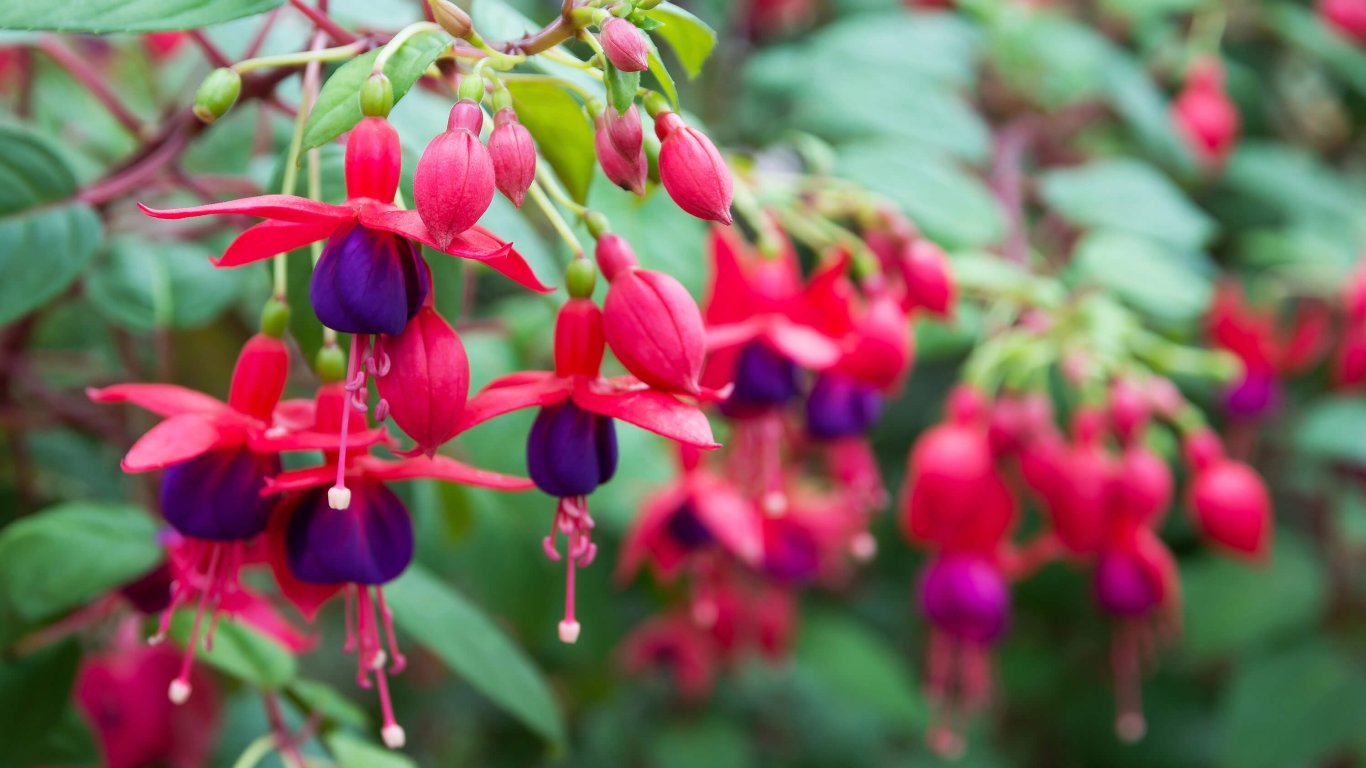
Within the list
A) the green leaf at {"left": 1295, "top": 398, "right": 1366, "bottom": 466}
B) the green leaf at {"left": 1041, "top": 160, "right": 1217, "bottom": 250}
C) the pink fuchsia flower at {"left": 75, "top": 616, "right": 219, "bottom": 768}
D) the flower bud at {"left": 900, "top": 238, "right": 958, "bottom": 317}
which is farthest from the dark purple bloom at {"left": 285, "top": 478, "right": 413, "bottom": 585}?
the green leaf at {"left": 1295, "top": 398, "right": 1366, "bottom": 466}

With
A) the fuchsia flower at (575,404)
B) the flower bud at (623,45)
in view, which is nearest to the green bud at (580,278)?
the fuchsia flower at (575,404)

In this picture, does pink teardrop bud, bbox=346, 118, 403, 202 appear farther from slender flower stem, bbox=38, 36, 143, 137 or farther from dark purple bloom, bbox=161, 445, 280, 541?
slender flower stem, bbox=38, 36, 143, 137

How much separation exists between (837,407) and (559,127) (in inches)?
15.9

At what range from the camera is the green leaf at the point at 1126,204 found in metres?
1.39

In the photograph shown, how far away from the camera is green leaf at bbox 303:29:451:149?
0.50m

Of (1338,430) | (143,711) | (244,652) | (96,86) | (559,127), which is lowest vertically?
(1338,430)

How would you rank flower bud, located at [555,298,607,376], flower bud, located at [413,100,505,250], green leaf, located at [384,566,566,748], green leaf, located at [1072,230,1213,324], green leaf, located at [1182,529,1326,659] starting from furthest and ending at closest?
green leaf, located at [1182,529,1326,659], green leaf, located at [1072,230,1213,324], green leaf, located at [384,566,566,748], flower bud, located at [555,298,607,376], flower bud, located at [413,100,505,250]

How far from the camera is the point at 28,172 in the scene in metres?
0.72

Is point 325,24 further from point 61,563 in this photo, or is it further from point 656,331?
point 61,563

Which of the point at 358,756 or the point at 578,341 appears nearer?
the point at 578,341

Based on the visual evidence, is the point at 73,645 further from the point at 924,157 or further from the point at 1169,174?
the point at 1169,174

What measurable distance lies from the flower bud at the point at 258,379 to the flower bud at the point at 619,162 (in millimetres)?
201

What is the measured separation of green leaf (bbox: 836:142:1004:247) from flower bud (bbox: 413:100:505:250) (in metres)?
0.70

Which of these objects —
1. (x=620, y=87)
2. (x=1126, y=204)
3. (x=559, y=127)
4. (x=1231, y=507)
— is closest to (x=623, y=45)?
(x=620, y=87)
